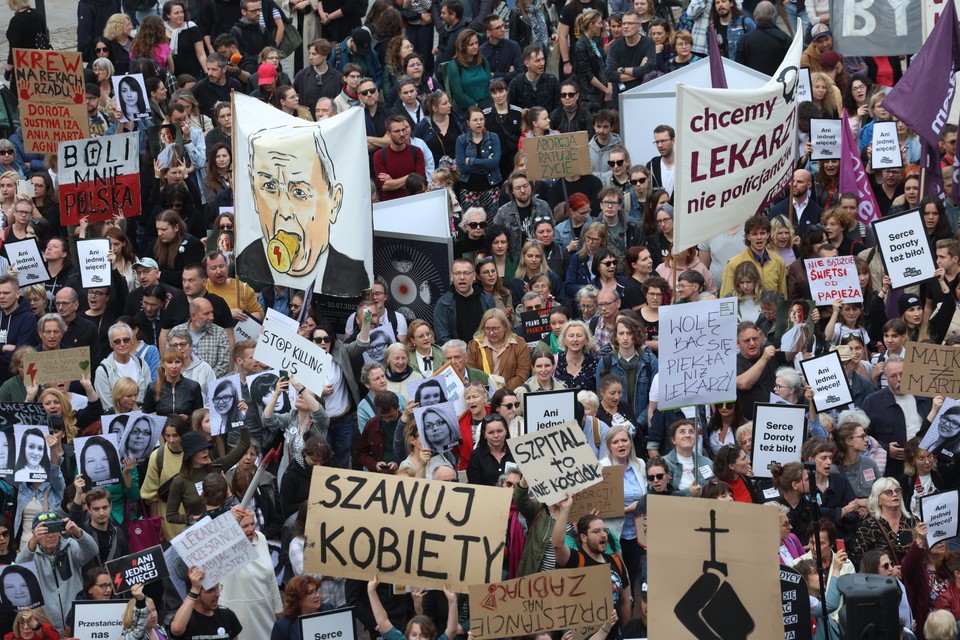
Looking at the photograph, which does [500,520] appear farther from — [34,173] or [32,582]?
[34,173]

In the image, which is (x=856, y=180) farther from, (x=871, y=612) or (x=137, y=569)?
(x=137, y=569)

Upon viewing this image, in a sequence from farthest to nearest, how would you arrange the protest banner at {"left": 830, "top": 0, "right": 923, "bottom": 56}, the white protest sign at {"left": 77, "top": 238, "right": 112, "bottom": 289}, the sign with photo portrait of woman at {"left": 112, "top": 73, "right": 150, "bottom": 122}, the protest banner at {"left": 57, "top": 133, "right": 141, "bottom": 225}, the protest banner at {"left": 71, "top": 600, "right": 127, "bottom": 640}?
1. the protest banner at {"left": 830, "top": 0, "right": 923, "bottom": 56}
2. the sign with photo portrait of woman at {"left": 112, "top": 73, "right": 150, "bottom": 122}
3. the protest banner at {"left": 57, "top": 133, "right": 141, "bottom": 225}
4. the white protest sign at {"left": 77, "top": 238, "right": 112, "bottom": 289}
5. the protest banner at {"left": 71, "top": 600, "right": 127, "bottom": 640}

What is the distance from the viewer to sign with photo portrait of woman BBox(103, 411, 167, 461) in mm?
13633

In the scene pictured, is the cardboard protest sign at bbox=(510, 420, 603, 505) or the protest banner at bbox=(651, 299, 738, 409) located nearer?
the cardboard protest sign at bbox=(510, 420, 603, 505)

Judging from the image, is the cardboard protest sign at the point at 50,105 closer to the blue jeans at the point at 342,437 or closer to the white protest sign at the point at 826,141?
the blue jeans at the point at 342,437


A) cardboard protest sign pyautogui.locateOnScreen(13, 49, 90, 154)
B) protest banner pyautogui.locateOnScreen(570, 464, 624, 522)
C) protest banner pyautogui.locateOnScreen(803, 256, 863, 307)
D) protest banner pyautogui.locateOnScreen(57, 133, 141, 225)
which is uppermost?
cardboard protest sign pyautogui.locateOnScreen(13, 49, 90, 154)

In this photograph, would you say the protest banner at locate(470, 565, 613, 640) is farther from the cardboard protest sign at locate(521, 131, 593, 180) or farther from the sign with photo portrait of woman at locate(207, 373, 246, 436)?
the cardboard protest sign at locate(521, 131, 593, 180)

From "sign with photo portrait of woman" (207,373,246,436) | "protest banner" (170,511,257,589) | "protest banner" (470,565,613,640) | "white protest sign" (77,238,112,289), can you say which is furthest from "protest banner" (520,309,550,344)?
"protest banner" (170,511,257,589)

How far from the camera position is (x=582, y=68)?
20.7m

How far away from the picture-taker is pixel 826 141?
18.0 meters

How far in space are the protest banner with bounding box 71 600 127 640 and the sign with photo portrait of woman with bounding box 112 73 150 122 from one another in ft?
26.5

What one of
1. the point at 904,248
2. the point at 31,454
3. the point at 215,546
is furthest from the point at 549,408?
the point at 904,248

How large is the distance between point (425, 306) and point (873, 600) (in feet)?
20.8

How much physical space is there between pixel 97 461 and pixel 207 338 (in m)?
1.96
